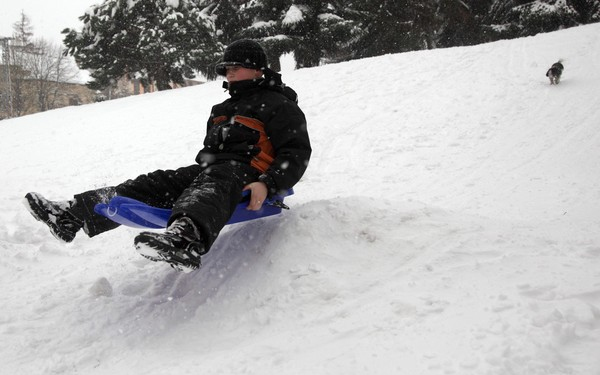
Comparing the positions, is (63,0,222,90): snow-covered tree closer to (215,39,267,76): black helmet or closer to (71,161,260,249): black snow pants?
(215,39,267,76): black helmet

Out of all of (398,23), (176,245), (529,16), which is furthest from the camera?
(398,23)

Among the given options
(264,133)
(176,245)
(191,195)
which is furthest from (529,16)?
(176,245)

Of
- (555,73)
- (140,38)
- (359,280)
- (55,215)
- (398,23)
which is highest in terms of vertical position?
(398,23)

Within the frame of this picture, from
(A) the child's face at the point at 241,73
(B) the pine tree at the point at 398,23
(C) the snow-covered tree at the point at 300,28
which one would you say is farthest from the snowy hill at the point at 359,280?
(B) the pine tree at the point at 398,23

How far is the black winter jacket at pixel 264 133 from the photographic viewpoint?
2646 millimetres

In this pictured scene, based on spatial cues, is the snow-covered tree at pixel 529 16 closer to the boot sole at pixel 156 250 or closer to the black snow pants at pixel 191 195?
the black snow pants at pixel 191 195

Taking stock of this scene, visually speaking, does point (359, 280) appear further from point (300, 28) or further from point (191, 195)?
point (300, 28)

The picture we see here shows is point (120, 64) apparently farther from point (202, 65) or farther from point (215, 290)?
point (215, 290)

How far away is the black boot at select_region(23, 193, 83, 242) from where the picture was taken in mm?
2402

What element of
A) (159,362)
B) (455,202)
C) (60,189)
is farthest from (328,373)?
(60,189)

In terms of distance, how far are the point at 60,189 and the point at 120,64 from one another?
11.4 m

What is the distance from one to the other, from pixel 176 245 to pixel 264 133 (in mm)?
1121

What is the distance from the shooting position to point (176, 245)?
6.43 feet

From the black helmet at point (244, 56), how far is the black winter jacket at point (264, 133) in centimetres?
12
